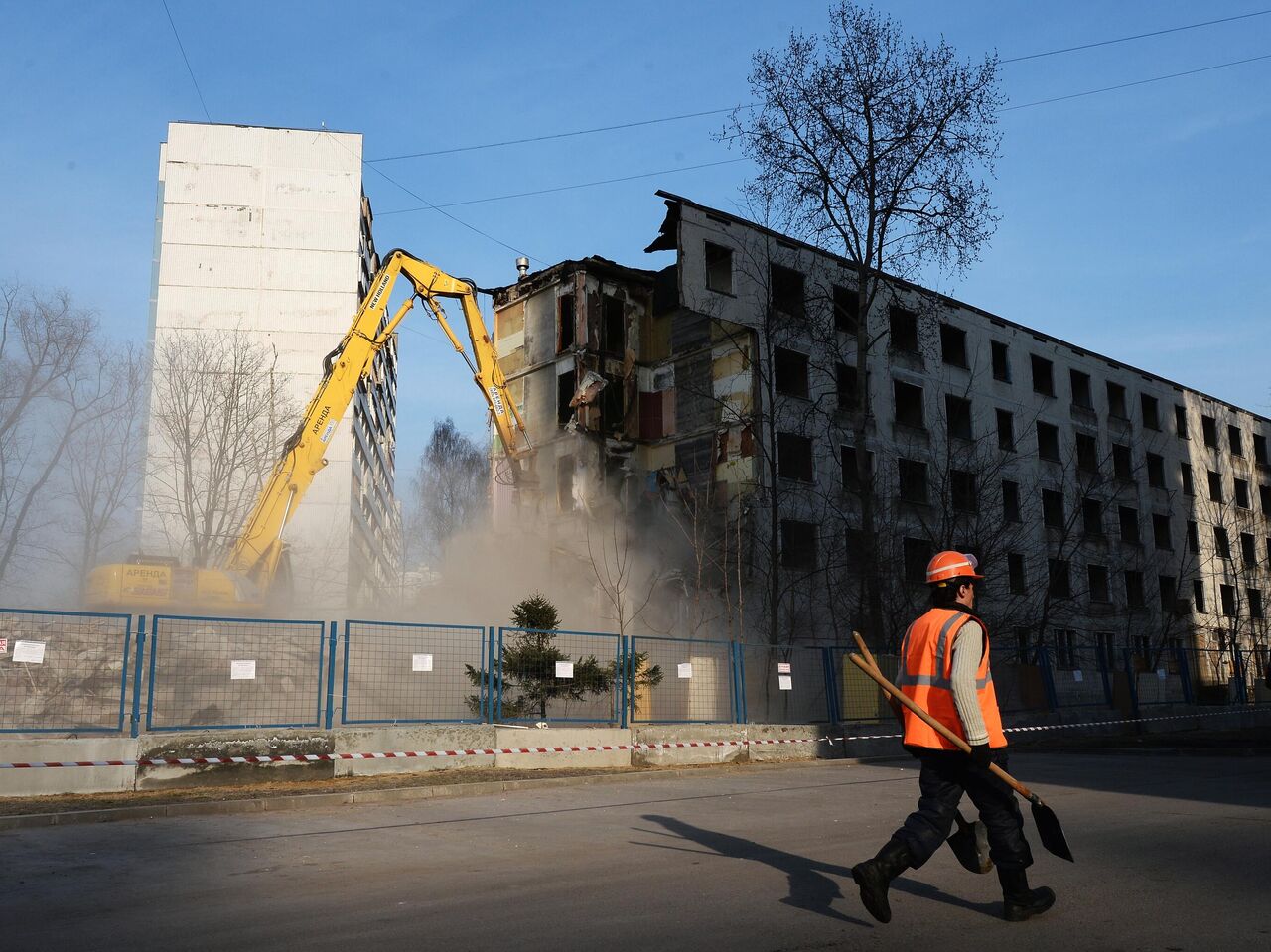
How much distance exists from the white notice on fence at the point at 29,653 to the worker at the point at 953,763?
10512 mm

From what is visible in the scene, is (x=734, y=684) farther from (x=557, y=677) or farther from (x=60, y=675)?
(x=60, y=675)

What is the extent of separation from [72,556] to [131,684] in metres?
24.7

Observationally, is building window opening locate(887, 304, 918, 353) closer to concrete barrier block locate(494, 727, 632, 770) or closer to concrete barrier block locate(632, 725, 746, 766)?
concrete barrier block locate(632, 725, 746, 766)

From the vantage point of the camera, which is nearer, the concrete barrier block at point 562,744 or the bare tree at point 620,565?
the concrete barrier block at point 562,744

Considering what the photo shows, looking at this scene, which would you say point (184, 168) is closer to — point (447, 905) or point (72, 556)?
point (72, 556)

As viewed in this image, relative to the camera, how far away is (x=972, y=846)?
557 centimetres

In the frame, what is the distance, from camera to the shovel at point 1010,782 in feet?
16.9

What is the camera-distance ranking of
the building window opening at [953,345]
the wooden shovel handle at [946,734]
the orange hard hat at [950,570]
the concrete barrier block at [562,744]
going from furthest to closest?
the building window opening at [953,345] → the concrete barrier block at [562,744] → the orange hard hat at [950,570] → the wooden shovel handle at [946,734]

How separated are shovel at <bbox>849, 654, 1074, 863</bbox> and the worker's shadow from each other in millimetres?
991

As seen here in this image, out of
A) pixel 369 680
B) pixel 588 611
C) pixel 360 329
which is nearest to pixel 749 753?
pixel 369 680

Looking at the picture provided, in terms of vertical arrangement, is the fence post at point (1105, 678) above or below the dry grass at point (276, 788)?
above

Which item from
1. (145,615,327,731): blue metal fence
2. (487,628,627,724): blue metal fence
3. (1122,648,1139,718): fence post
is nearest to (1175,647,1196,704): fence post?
(1122,648,1139,718): fence post

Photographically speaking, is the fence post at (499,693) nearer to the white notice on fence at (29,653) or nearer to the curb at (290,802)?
the curb at (290,802)

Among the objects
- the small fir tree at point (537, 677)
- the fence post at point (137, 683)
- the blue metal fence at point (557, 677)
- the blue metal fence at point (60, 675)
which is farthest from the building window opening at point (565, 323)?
the blue metal fence at point (60, 675)
